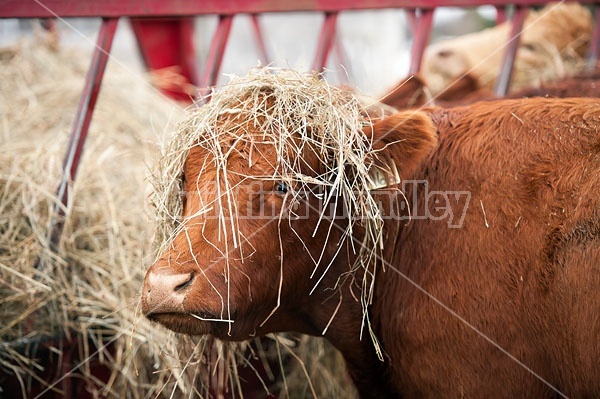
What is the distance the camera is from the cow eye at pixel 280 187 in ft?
7.49

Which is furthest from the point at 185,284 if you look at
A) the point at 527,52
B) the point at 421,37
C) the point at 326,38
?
the point at 527,52

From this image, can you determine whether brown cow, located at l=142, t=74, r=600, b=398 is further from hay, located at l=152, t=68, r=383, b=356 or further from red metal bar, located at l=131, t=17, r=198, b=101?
red metal bar, located at l=131, t=17, r=198, b=101

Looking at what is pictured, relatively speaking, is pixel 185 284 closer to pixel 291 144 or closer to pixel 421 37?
pixel 291 144

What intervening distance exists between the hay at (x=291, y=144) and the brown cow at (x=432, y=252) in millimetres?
19

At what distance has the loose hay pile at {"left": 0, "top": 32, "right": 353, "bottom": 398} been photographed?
2.92 metres

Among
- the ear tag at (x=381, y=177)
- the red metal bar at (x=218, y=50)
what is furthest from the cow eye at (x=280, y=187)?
the red metal bar at (x=218, y=50)

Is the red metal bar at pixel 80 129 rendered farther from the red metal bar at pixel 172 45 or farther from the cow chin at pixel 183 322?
the red metal bar at pixel 172 45

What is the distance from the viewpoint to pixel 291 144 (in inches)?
91.5

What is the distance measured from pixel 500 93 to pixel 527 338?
8.24 feet

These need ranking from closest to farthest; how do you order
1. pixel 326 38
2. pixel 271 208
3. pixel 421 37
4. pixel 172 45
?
pixel 271 208, pixel 326 38, pixel 421 37, pixel 172 45

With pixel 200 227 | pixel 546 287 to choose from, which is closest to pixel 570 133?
pixel 546 287

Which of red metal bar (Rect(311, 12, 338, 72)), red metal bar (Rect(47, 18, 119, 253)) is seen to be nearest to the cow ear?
red metal bar (Rect(47, 18, 119, 253))

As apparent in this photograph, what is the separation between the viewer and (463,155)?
98.3 inches

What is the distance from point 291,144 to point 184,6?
1.67m
